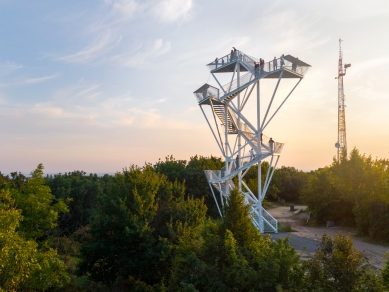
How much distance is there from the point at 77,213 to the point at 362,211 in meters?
28.2

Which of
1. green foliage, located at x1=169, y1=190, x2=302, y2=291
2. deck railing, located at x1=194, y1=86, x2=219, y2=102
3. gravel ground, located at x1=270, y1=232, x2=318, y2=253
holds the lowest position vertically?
gravel ground, located at x1=270, y1=232, x2=318, y2=253

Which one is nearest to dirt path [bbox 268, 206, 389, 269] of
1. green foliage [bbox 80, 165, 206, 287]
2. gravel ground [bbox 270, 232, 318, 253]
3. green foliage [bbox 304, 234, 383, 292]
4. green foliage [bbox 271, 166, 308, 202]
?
gravel ground [bbox 270, 232, 318, 253]

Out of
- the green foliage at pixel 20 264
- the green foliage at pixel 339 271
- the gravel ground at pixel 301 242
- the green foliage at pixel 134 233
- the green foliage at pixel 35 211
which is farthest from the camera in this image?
the gravel ground at pixel 301 242

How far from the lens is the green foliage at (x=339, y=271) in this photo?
8102 mm

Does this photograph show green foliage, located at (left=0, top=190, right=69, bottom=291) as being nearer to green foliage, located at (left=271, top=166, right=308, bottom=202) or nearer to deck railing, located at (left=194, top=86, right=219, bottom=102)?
deck railing, located at (left=194, top=86, right=219, bottom=102)

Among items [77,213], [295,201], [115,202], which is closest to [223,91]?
[115,202]

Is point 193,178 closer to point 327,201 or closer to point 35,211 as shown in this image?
point 327,201

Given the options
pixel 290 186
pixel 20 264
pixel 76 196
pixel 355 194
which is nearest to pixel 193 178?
pixel 76 196

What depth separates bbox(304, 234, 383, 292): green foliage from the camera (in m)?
8.10

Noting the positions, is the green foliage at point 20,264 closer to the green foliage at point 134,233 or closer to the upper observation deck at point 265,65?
the green foliage at point 134,233

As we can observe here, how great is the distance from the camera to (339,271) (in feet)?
27.0

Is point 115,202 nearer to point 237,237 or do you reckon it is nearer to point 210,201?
point 237,237

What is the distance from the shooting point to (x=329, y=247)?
28.2 feet

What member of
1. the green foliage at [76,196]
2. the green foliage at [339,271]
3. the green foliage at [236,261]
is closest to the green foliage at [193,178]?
the green foliage at [76,196]
